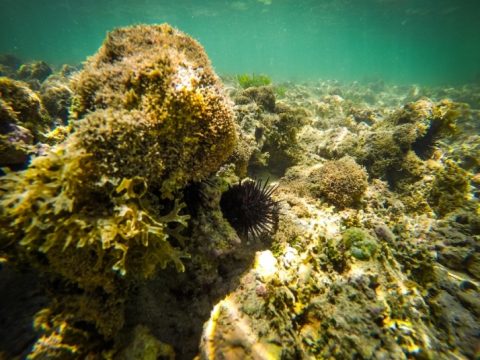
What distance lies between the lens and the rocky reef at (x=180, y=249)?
7.86ft

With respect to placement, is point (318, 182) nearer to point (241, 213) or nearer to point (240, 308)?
point (241, 213)

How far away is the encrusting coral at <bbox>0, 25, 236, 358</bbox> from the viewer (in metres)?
2.30

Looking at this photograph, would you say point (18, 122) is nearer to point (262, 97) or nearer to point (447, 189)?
point (262, 97)

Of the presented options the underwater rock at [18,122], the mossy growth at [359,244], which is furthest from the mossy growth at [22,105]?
the mossy growth at [359,244]

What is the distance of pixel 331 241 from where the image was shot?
12.7ft

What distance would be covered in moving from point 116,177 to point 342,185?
460 centimetres

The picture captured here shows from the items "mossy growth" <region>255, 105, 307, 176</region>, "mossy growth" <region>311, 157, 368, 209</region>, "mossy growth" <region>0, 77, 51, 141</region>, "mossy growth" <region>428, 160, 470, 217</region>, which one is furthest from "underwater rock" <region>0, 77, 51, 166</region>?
"mossy growth" <region>428, 160, 470, 217</region>

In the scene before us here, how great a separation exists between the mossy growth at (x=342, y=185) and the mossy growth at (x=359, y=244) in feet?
4.53

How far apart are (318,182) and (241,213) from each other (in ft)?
8.18

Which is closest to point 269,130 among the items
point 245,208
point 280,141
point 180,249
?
point 280,141

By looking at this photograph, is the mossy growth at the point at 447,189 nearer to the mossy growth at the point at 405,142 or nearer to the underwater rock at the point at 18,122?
the mossy growth at the point at 405,142

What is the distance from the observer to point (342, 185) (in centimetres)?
530

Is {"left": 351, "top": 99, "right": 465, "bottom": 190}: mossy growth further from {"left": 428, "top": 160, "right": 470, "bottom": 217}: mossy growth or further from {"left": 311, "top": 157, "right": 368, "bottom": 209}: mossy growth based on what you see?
{"left": 311, "top": 157, "right": 368, "bottom": 209}: mossy growth

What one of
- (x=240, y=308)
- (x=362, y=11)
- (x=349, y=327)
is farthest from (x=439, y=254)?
(x=362, y=11)
